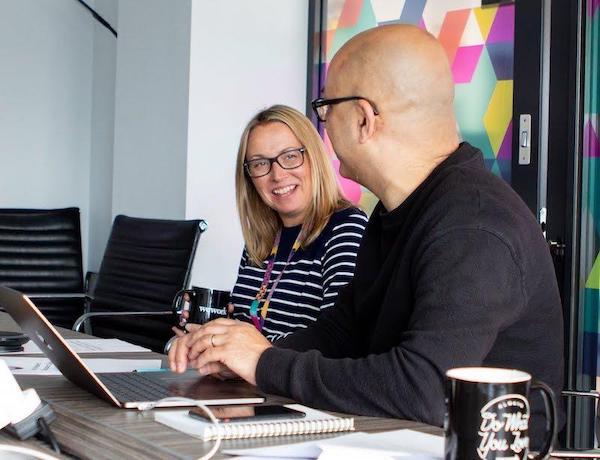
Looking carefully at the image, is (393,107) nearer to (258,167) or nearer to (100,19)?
(258,167)

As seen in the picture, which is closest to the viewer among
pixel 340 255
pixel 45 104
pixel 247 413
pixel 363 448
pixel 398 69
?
pixel 363 448

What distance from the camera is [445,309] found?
1.32m

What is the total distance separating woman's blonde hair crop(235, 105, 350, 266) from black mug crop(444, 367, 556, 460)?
5.35 ft

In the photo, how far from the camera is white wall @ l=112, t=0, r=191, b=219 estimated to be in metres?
4.07

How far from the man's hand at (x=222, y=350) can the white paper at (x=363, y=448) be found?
1.03 feet

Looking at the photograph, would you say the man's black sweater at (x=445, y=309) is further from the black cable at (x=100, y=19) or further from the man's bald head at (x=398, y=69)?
the black cable at (x=100, y=19)

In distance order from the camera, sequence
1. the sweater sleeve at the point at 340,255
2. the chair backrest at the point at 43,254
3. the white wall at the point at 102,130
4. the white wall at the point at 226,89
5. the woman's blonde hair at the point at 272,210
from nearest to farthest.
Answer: the sweater sleeve at the point at 340,255 → the woman's blonde hair at the point at 272,210 → the white wall at the point at 226,89 → the chair backrest at the point at 43,254 → the white wall at the point at 102,130

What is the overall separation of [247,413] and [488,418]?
1.33 feet

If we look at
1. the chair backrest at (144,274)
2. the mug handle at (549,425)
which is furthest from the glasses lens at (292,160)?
the mug handle at (549,425)

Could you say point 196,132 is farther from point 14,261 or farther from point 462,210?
point 462,210

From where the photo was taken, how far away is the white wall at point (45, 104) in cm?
474

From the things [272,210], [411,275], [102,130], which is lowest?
[411,275]

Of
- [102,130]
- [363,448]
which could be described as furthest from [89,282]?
[363,448]

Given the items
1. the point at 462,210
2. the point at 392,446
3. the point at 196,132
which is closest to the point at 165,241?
the point at 196,132
